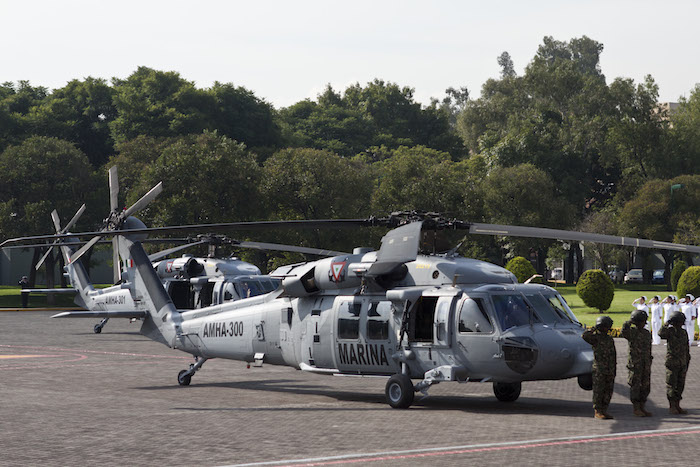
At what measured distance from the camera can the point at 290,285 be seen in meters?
18.7

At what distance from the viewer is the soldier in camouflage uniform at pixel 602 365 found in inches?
581

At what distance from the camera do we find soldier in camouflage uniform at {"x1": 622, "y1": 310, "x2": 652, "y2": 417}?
49.7ft

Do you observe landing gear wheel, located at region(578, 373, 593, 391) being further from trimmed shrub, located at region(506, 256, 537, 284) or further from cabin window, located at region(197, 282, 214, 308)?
trimmed shrub, located at region(506, 256, 537, 284)

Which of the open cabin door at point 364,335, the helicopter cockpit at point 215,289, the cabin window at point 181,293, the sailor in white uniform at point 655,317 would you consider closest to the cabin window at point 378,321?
the open cabin door at point 364,335

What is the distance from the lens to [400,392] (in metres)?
16.5

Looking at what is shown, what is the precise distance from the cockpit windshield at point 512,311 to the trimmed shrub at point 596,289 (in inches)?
1139

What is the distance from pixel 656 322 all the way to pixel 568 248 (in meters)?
53.0

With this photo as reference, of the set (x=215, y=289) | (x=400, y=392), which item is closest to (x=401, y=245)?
(x=400, y=392)

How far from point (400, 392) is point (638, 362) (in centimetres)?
421

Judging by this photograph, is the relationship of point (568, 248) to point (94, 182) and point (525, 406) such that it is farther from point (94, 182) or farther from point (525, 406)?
point (525, 406)

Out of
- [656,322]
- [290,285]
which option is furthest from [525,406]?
[656,322]

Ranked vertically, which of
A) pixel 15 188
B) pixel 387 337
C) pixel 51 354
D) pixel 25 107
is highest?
pixel 25 107

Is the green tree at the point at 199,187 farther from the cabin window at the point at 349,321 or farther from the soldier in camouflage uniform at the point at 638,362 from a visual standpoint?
the soldier in camouflage uniform at the point at 638,362

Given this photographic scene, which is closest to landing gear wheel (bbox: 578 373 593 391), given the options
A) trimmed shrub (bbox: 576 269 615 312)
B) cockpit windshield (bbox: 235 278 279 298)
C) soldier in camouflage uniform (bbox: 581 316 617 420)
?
soldier in camouflage uniform (bbox: 581 316 617 420)
